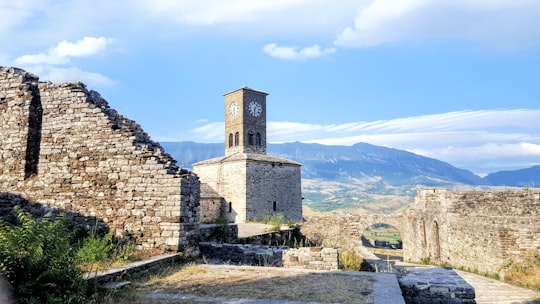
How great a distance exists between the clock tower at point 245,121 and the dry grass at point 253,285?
34259mm

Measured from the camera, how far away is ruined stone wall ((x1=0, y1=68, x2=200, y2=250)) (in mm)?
9727

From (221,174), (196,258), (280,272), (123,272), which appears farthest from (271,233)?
(221,174)

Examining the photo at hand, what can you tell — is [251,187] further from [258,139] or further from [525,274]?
[525,274]

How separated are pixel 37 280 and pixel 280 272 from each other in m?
4.40

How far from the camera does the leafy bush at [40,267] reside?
5.20 meters

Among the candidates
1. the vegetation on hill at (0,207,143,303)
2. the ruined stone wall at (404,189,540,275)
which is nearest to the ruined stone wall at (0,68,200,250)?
the vegetation on hill at (0,207,143,303)

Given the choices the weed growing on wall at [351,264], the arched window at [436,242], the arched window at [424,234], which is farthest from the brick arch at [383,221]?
the weed growing on wall at [351,264]

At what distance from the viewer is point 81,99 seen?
10.7 m

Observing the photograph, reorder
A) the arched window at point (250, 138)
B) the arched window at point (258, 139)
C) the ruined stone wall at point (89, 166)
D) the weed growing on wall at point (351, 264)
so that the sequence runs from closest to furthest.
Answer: the ruined stone wall at point (89, 166) → the weed growing on wall at point (351, 264) → the arched window at point (250, 138) → the arched window at point (258, 139)

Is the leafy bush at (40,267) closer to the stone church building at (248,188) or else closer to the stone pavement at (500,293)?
the stone pavement at (500,293)

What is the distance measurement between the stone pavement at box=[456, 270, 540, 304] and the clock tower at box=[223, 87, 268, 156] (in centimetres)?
3059

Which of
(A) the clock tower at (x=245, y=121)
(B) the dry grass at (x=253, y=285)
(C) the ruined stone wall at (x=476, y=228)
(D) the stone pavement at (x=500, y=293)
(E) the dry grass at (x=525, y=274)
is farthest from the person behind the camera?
(A) the clock tower at (x=245, y=121)

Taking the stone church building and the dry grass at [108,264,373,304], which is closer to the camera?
the dry grass at [108,264,373,304]

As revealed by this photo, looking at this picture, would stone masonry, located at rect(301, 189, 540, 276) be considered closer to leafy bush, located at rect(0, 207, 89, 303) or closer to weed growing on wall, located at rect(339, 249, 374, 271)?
weed growing on wall, located at rect(339, 249, 374, 271)
